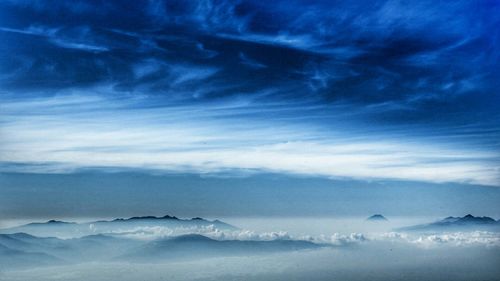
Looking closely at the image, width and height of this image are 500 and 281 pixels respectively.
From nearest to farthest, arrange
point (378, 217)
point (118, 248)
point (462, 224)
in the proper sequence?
1. point (118, 248)
2. point (378, 217)
3. point (462, 224)

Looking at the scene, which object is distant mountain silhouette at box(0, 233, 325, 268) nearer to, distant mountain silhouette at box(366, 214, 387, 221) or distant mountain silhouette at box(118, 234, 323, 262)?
distant mountain silhouette at box(118, 234, 323, 262)

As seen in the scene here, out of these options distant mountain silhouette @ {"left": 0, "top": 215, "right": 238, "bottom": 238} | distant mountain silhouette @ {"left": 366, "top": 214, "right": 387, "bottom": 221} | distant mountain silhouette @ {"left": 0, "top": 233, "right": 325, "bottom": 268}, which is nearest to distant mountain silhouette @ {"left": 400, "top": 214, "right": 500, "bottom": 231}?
distant mountain silhouette @ {"left": 366, "top": 214, "right": 387, "bottom": 221}

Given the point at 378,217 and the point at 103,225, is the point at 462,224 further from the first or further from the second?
the point at 103,225

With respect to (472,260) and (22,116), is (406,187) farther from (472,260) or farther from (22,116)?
(22,116)

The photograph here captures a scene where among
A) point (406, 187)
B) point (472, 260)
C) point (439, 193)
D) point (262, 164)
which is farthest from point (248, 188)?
point (472, 260)

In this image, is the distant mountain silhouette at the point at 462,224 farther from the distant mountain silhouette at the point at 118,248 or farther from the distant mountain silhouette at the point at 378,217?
the distant mountain silhouette at the point at 118,248

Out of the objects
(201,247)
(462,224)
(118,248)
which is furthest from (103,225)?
(462,224)

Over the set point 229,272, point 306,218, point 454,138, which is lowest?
point 229,272

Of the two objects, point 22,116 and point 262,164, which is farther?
point 262,164
